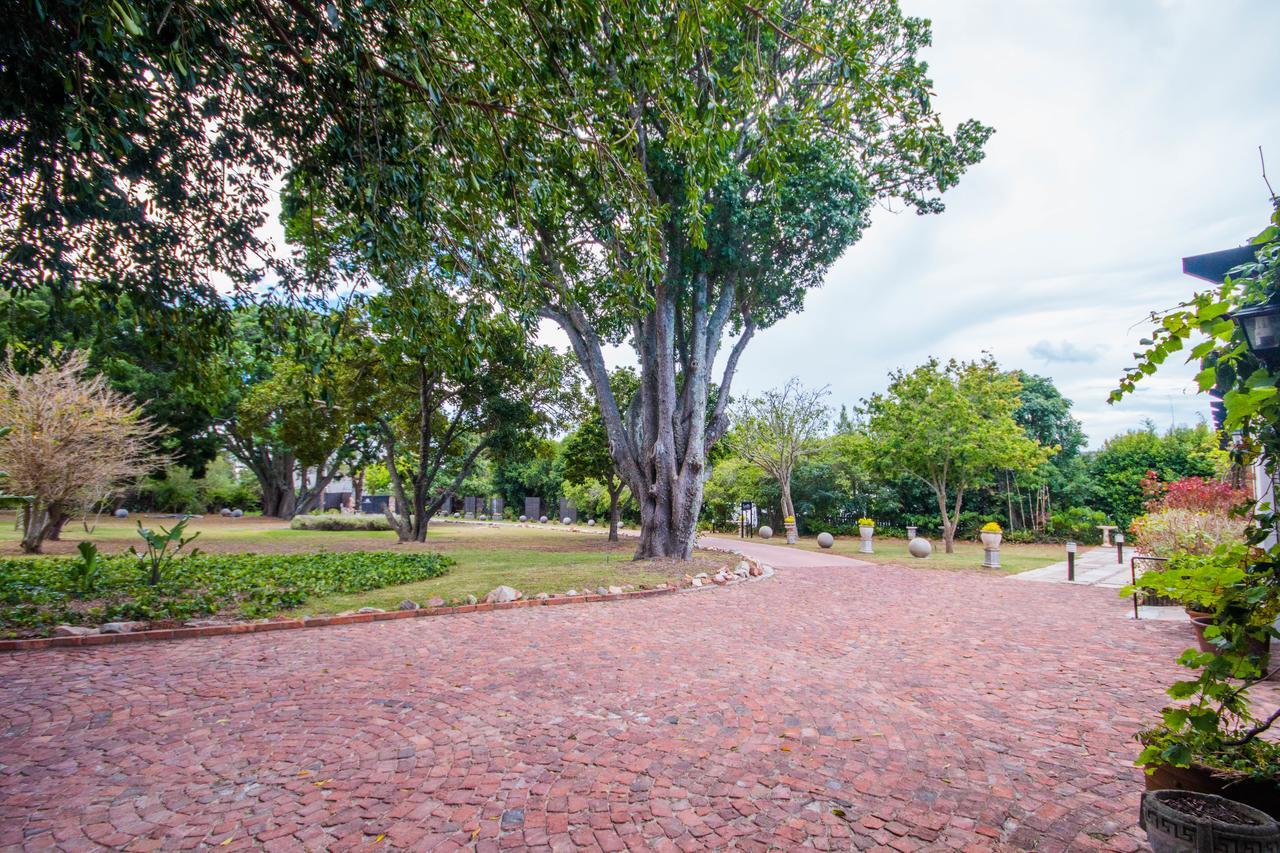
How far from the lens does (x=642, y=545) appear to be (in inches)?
516

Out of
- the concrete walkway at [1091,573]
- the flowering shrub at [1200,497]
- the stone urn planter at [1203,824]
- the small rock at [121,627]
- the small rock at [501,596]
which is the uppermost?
the flowering shrub at [1200,497]

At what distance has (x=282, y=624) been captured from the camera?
21.2 ft

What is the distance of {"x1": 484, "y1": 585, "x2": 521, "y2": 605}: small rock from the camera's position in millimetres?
7980

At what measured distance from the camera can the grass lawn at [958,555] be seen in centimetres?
1411

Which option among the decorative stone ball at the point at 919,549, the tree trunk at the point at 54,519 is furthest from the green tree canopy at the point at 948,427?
the tree trunk at the point at 54,519

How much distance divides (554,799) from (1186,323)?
11.1 feet

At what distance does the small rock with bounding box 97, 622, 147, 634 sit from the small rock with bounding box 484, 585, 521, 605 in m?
3.76

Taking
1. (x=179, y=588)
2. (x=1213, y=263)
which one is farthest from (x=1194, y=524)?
(x=179, y=588)

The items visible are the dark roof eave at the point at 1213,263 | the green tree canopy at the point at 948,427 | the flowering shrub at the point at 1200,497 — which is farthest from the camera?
the green tree canopy at the point at 948,427

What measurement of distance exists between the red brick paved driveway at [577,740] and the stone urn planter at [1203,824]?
49cm

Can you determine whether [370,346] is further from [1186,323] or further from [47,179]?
[1186,323]

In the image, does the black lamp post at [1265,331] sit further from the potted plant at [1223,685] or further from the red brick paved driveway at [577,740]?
the red brick paved driveway at [577,740]

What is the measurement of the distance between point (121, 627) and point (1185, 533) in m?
13.3

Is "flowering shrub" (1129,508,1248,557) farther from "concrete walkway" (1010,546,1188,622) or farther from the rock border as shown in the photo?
the rock border
